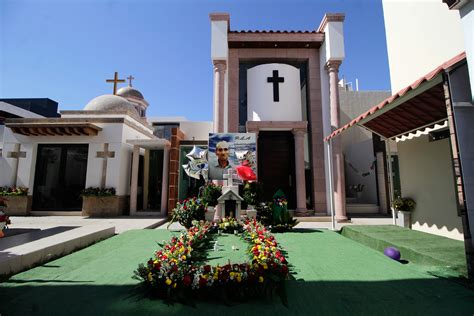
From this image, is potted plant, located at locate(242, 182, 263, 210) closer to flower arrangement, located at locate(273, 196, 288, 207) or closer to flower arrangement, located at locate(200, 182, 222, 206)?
flower arrangement, located at locate(273, 196, 288, 207)

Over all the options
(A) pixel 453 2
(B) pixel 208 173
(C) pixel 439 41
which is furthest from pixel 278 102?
(A) pixel 453 2

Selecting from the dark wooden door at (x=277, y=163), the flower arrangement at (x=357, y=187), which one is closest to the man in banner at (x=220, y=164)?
the dark wooden door at (x=277, y=163)

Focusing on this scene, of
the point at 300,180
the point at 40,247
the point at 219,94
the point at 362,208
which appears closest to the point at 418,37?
the point at 300,180

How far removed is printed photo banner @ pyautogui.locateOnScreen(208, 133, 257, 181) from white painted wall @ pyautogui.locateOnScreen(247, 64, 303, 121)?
2105 millimetres

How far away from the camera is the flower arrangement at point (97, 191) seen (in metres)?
11.7

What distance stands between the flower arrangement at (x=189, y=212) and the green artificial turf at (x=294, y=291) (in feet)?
9.50

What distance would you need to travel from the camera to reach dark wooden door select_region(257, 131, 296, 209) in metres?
11.8

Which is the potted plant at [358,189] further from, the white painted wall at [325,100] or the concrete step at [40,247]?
the concrete step at [40,247]

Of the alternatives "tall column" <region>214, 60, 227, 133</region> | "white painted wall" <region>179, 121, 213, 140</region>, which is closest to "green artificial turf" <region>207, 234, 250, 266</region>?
"tall column" <region>214, 60, 227, 133</region>

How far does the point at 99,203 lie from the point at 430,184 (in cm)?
1399

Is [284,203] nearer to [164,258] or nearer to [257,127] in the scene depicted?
[257,127]

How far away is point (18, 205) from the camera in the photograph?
11914 mm

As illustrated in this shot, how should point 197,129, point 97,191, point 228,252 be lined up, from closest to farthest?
point 228,252 < point 97,191 < point 197,129

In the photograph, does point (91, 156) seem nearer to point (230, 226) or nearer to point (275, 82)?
point (230, 226)
